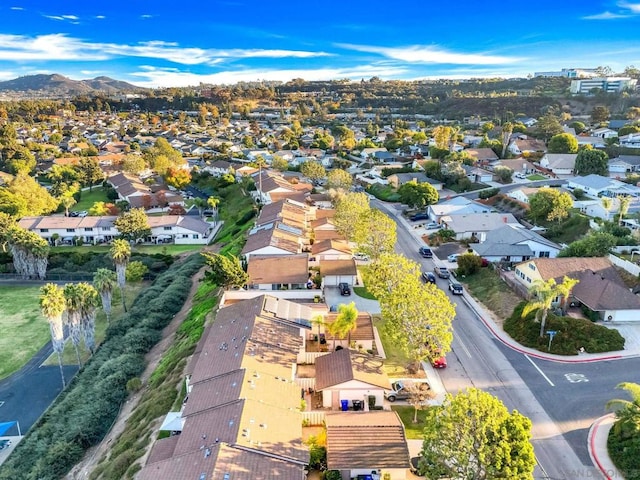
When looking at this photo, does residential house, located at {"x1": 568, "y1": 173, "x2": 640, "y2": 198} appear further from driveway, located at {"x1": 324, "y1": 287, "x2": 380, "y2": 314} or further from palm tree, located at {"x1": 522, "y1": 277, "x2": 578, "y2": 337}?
driveway, located at {"x1": 324, "y1": 287, "x2": 380, "y2": 314}

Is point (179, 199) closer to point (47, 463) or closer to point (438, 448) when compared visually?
point (47, 463)

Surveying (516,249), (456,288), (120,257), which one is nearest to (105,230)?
(120,257)

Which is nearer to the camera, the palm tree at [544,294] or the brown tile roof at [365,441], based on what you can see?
the brown tile roof at [365,441]

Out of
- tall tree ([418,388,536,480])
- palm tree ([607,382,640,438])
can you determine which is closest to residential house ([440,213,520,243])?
palm tree ([607,382,640,438])

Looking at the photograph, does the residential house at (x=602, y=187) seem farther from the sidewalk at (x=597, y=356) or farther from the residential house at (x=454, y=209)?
the sidewalk at (x=597, y=356)

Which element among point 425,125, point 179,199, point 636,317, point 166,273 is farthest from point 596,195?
point 425,125

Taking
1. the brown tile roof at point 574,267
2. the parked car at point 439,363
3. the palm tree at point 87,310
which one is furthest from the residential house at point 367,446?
the palm tree at point 87,310

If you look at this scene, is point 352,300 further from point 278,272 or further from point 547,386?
point 547,386
